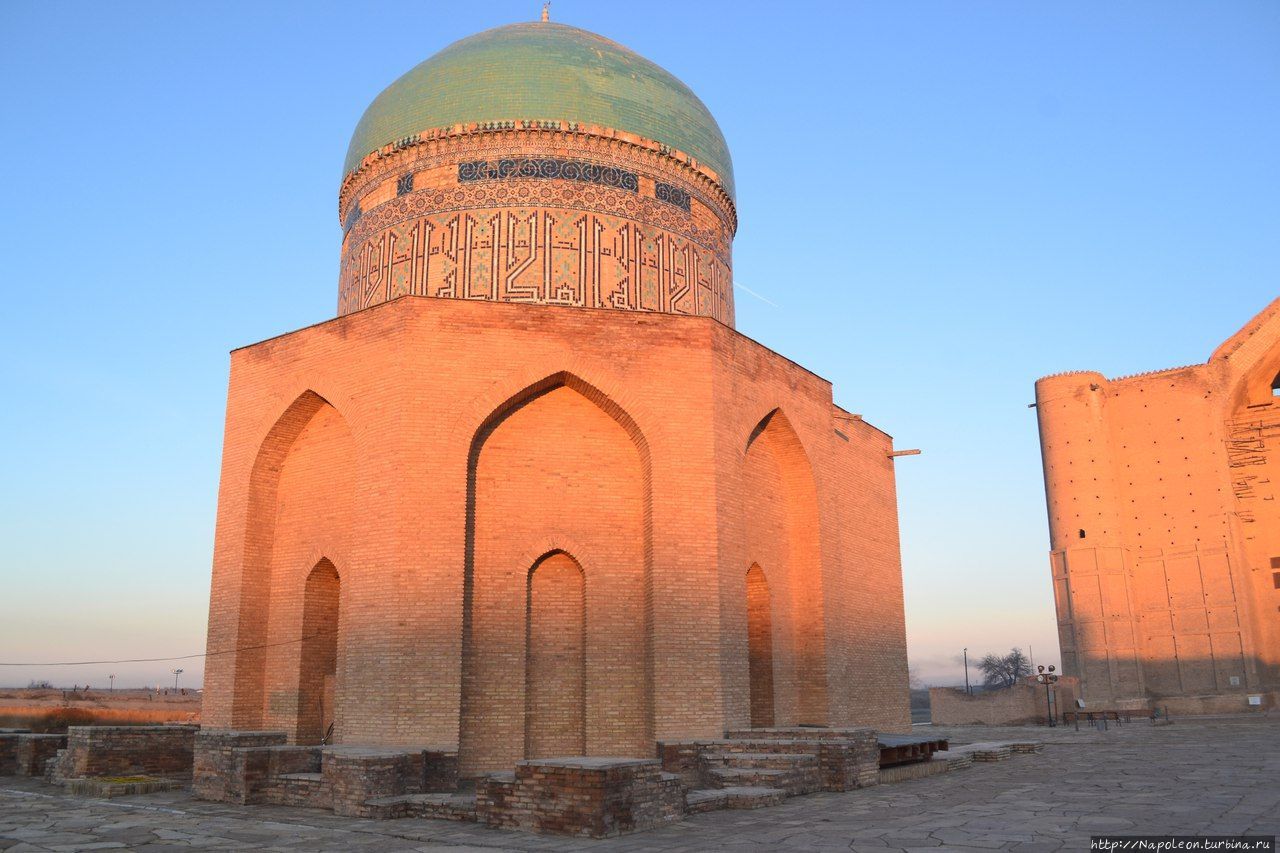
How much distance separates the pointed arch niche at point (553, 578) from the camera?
30.3 feet

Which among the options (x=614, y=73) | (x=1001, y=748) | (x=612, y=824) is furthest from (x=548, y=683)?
(x=614, y=73)

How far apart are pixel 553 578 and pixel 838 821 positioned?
4.41 metres

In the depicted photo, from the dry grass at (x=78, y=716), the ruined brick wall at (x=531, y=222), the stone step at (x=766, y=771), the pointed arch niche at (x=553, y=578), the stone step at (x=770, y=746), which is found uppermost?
the ruined brick wall at (x=531, y=222)

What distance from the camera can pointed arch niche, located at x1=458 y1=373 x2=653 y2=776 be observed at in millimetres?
9227

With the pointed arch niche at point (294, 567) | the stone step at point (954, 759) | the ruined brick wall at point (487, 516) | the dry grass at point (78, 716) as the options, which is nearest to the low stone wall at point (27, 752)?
the ruined brick wall at point (487, 516)

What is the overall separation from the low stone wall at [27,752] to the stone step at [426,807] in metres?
4.97

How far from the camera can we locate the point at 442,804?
6.52 meters

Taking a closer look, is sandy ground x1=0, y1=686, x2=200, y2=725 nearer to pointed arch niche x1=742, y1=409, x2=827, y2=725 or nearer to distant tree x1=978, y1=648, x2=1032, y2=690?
pointed arch niche x1=742, y1=409, x2=827, y2=725

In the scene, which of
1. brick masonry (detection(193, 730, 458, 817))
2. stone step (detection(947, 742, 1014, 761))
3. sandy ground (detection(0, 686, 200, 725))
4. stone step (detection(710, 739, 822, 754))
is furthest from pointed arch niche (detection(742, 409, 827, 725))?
sandy ground (detection(0, 686, 200, 725))

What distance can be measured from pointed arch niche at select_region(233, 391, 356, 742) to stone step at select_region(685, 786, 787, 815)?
14.6ft

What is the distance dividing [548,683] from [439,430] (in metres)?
2.63

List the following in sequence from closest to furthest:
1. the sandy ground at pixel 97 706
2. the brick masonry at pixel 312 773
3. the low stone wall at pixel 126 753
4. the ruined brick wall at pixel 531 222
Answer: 1. the brick masonry at pixel 312 773
2. the low stone wall at pixel 126 753
3. the ruined brick wall at pixel 531 222
4. the sandy ground at pixel 97 706

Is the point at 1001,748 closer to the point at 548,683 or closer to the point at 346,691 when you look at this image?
the point at 548,683

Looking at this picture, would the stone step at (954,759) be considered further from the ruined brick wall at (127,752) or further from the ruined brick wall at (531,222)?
the ruined brick wall at (127,752)
